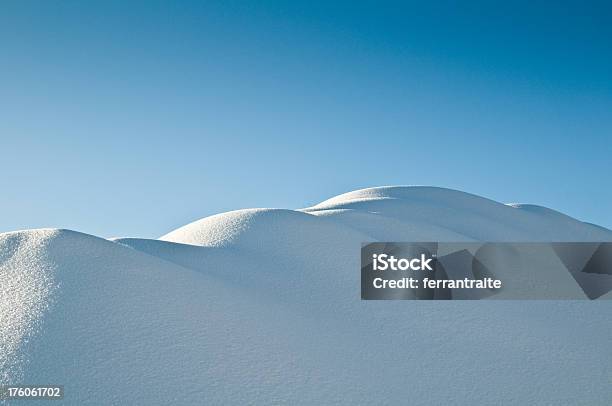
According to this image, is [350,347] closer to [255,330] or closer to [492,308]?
[255,330]

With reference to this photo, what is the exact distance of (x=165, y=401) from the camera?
7223 millimetres

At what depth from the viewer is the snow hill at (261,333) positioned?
25.2 feet

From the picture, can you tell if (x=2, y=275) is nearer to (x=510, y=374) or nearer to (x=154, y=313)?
(x=154, y=313)

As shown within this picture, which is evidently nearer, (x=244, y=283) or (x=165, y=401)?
(x=165, y=401)

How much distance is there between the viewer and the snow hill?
303 inches

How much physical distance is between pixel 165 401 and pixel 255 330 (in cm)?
216

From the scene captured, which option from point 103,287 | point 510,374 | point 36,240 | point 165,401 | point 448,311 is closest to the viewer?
point 165,401

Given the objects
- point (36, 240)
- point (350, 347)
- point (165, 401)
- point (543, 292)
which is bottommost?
point (165, 401)

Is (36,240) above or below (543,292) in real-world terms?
above

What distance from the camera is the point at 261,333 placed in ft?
29.5

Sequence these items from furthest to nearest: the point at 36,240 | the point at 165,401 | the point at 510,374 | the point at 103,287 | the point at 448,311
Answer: the point at 36,240 < the point at 448,311 < the point at 103,287 < the point at 510,374 < the point at 165,401

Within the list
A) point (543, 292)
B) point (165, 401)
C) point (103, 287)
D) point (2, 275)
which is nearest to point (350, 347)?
point (165, 401)

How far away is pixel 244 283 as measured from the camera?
10930 mm

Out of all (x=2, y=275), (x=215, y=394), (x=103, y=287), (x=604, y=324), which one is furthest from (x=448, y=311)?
(x=2, y=275)
